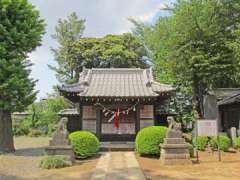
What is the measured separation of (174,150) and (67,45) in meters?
30.9

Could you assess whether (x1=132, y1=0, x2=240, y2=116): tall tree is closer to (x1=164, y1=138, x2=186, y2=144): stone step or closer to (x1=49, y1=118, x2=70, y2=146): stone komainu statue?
(x1=164, y1=138, x2=186, y2=144): stone step

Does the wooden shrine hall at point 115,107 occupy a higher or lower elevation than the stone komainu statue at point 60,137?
higher

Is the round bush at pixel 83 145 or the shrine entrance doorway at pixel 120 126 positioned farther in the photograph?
the shrine entrance doorway at pixel 120 126

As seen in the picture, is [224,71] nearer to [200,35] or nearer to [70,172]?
[200,35]

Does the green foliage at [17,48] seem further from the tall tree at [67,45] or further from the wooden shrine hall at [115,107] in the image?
the tall tree at [67,45]

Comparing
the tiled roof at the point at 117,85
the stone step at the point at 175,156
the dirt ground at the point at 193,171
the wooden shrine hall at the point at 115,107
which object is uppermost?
the tiled roof at the point at 117,85

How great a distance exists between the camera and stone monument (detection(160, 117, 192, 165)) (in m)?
13.9

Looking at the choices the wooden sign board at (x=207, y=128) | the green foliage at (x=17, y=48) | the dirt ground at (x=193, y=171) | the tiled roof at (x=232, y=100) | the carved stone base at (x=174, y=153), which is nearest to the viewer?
the dirt ground at (x=193, y=171)

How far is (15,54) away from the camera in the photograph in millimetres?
18094

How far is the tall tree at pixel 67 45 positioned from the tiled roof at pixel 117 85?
1726 centimetres

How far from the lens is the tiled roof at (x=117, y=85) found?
2011cm

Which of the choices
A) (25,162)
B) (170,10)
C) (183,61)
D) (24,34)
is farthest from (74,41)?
(25,162)

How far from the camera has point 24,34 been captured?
707 inches

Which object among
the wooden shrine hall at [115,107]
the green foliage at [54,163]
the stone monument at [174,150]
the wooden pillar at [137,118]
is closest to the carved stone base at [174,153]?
the stone monument at [174,150]
